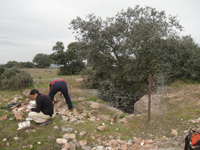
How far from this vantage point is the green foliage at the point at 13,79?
10.1 metres

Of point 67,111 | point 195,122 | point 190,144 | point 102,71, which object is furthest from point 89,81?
point 190,144

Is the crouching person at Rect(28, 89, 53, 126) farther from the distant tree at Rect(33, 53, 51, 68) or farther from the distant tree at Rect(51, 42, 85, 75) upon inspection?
the distant tree at Rect(33, 53, 51, 68)

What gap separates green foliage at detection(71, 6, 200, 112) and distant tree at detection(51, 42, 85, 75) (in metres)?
11.1

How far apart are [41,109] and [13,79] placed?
22.6 ft

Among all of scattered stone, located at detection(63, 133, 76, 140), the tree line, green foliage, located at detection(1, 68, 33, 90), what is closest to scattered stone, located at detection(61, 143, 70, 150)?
scattered stone, located at detection(63, 133, 76, 140)

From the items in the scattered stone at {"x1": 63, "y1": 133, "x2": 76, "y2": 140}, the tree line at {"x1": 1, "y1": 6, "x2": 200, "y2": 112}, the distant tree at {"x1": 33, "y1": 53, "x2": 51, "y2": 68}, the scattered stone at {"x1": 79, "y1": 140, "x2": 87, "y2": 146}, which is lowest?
the scattered stone at {"x1": 79, "y1": 140, "x2": 87, "y2": 146}

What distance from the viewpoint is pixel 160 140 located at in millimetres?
4047

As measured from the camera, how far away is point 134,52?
8.88 metres

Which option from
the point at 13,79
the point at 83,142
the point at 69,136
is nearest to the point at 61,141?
the point at 69,136

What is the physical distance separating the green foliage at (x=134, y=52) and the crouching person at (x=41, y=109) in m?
4.21

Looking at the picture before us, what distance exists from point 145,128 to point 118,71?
567 centimetres

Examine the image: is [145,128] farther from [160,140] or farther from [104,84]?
[104,84]

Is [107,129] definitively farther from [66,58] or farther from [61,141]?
[66,58]

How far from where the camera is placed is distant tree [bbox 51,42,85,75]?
20906 mm
